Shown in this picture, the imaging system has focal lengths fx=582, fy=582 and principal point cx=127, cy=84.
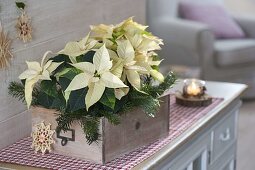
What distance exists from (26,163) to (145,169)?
0.31m

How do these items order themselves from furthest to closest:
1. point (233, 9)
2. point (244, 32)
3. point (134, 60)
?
point (233, 9) → point (244, 32) → point (134, 60)

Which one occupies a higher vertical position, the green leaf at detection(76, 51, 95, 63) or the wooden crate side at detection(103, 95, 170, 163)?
the green leaf at detection(76, 51, 95, 63)

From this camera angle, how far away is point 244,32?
454 centimetres

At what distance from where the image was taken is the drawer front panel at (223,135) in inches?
80.0

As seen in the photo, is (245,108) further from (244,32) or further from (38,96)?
(38,96)

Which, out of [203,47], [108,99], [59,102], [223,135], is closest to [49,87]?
[59,102]

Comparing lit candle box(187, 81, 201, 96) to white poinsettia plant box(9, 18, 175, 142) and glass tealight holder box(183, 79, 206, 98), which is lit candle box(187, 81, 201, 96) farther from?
white poinsettia plant box(9, 18, 175, 142)

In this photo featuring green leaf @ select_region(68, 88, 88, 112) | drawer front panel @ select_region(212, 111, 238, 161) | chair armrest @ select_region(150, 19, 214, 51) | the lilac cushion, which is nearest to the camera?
green leaf @ select_region(68, 88, 88, 112)

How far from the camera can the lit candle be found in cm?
203

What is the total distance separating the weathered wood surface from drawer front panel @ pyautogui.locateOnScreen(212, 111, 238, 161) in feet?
1.83

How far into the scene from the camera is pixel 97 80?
57.4 inches

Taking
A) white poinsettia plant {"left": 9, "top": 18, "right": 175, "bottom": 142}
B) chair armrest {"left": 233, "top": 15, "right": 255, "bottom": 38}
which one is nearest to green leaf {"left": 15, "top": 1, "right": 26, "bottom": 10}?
white poinsettia plant {"left": 9, "top": 18, "right": 175, "bottom": 142}

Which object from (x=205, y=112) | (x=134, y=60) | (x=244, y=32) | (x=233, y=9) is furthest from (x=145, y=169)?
(x=233, y=9)

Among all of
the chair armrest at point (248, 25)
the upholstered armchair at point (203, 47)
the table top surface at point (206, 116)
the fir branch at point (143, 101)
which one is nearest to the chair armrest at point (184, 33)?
the upholstered armchair at point (203, 47)
